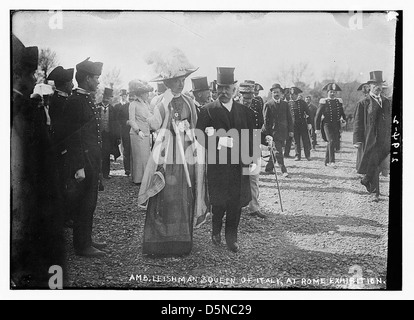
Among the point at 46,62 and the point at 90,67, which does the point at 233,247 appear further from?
the point at 46,62

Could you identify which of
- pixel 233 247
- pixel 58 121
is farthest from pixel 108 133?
pixel 233 247

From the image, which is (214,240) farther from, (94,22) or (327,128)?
(94,22)

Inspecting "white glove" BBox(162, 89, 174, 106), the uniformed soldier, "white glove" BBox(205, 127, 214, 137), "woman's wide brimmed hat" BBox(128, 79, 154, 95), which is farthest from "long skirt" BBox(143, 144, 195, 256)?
the uniformed soldier

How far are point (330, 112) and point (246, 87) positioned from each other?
781 mm

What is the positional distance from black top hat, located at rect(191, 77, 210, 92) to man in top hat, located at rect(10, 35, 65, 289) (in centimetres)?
131

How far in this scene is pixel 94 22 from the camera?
15.9 feet

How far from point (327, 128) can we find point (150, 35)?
1740 mm

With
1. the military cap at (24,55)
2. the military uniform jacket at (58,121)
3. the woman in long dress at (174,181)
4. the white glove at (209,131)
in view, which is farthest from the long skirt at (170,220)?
the military cap at (24,55)

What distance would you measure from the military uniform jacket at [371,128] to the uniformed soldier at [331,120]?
0.51ft

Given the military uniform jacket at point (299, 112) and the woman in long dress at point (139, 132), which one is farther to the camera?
the military uniform jacket at point (299, 112)

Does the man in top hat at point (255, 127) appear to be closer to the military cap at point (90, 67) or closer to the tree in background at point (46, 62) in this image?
the military cap at point (90, 67)

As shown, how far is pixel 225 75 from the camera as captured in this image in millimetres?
4855

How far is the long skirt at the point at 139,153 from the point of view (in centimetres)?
491

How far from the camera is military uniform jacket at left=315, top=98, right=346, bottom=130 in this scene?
4.96m
